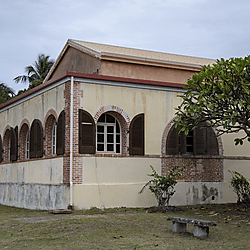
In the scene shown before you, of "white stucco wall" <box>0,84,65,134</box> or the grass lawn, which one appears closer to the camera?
the grass lawn

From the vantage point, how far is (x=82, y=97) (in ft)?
45.1

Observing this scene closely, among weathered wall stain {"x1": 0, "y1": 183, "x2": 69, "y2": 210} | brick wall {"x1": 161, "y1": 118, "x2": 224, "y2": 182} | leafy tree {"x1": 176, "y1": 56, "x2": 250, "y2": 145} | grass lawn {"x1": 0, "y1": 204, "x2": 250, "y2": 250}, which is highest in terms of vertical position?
leafy tree {"x1": 176, "y1": 56, "x2": 250, "y2": 145}

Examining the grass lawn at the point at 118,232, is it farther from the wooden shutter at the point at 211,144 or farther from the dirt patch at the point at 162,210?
the wooden shutter at the point at 211,144

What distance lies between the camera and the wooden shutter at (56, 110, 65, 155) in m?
13.7

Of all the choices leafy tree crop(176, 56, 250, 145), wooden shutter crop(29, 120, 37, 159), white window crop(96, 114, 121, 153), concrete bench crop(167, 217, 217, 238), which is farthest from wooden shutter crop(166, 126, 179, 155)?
concrete bench crop(167, 217, 217, 238)

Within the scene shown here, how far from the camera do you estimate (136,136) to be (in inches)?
570

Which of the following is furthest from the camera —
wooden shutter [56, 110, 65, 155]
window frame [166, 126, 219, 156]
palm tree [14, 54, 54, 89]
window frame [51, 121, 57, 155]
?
palm tree [14, 54, 54, 89]

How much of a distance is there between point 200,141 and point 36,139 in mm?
5897

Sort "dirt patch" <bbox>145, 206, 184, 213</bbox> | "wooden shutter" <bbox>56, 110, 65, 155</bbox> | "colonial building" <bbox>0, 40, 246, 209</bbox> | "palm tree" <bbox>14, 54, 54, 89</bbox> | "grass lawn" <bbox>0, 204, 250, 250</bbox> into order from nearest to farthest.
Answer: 1. "grass lawn" <bbox>0, 204, 250, 250</bbox>
2. "dirt patch" <bbox>145, 206, 184, 213</bbox>
3. "colonial building" <bbox>0, 40, 246, 209</bbox>
4. "wooden shutter" <bbox>56, 110, 65, 155</bbox>
5. "palm tree" <bbox>14, 54, 54, 89</bbox>

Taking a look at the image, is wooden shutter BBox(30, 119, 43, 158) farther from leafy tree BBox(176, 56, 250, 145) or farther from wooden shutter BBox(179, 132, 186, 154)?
leafy tree BBox(176, 56, 250, 145)

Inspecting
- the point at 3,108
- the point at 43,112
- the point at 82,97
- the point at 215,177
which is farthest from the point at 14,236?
the point at 3,108

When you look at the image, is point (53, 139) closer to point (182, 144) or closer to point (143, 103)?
point (143, 103)

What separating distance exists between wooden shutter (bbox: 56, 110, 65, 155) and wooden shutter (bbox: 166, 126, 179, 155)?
366 cm

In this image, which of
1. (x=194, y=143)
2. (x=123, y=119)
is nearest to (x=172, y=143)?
(x=194, y=143)
